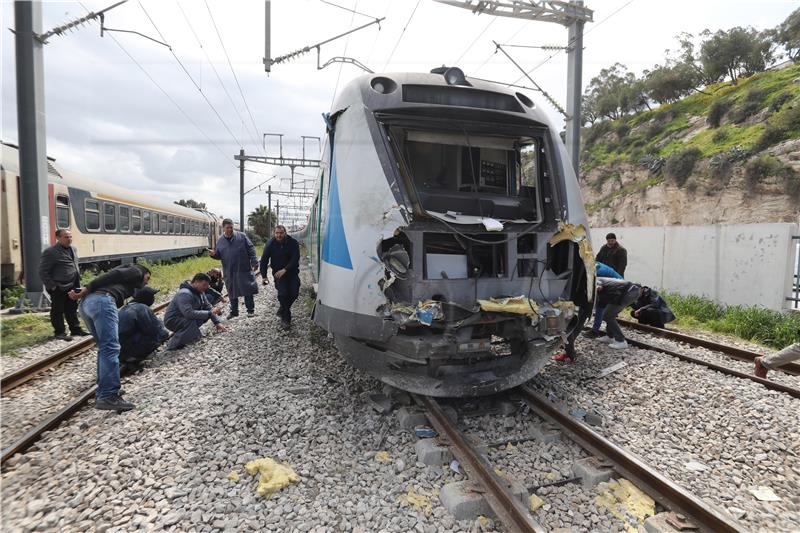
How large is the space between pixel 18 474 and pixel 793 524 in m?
5.39

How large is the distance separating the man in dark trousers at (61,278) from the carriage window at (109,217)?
7103 mm

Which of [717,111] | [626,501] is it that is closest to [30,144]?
[626,501]

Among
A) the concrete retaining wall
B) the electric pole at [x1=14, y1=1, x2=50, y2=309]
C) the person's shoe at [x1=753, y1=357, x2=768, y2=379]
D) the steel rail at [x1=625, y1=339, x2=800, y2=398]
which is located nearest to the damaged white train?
the steel rail at [x1=625, y1=339, x2=800, y2=398]

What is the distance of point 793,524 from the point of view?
273cm

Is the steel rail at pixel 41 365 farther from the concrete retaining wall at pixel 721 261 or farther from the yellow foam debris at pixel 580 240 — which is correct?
the concrete retaining wall at pixel 721 261

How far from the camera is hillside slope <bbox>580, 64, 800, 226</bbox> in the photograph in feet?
64.0

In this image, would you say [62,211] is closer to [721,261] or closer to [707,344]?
[707,344]

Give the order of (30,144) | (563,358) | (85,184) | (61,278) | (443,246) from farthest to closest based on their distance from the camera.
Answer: (85,184)
(30,144)
(61,278)
(563,358)
(443,246)

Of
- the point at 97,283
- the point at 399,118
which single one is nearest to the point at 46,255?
the point at 97,283

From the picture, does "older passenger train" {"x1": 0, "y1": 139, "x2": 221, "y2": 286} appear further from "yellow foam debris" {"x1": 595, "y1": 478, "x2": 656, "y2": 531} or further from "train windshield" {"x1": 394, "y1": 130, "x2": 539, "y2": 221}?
"yellow foam debris" {"x1": 595, "y1": 478, "x2": 656, "y2": 531}

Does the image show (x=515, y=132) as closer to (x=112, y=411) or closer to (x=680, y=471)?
(x=680, y=471)

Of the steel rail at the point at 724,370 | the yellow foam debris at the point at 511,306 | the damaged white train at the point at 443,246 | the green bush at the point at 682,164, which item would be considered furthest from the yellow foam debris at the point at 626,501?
the green bush at the point at 682,164

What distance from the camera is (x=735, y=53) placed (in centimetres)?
3253

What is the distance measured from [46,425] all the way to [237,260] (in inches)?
171
